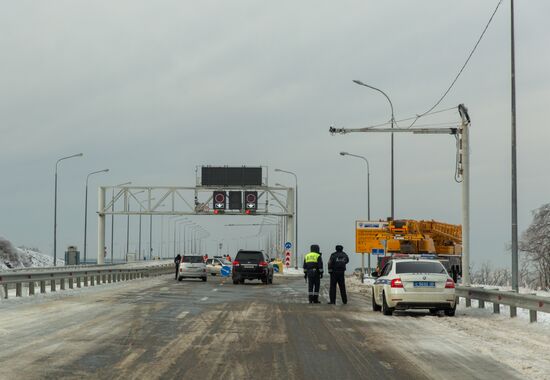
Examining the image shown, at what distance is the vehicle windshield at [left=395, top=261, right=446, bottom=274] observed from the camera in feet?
66.1

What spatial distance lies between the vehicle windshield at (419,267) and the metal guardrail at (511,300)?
152cm

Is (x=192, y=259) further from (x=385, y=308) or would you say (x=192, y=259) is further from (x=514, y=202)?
(x=385, y=308)

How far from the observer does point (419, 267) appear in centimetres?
2025

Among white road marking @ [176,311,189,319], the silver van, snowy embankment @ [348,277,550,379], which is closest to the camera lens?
snowy embankment @ [348,277,550,379]

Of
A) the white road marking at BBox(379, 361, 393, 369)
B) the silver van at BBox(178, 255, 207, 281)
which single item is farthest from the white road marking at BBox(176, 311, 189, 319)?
the silver van at BBox(178, 255, 207, 281)

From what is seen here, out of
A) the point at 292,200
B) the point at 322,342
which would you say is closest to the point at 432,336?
the point at 322,342

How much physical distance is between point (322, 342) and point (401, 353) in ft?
5.68

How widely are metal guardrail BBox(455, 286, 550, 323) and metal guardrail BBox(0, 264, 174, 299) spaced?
13.6 meters

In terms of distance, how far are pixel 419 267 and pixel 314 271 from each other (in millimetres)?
6013

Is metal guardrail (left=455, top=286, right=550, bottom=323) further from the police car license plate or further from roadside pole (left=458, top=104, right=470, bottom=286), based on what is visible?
roadside pole (left=458, top=104, right=470, bottom=286)

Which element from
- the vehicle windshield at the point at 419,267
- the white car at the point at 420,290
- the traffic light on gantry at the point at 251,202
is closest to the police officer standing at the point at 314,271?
the vehicle windshield at the point at 419,267

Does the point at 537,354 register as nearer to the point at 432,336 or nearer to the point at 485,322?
the point at 432,336

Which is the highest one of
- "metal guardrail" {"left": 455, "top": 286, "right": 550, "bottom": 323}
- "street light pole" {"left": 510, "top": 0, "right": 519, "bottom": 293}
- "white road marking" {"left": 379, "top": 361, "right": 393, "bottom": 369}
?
"street light pole" {"left": 510, "top": 0, "right": 519, "bottom": 293}

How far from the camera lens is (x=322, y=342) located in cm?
1345
